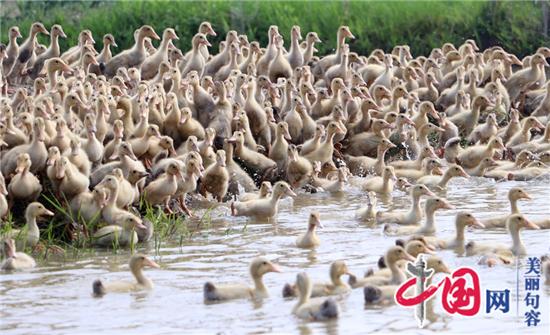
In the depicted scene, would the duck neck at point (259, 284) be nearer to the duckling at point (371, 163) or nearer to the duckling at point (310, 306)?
the duckling at point (310, 306)

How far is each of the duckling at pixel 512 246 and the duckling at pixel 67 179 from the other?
2967 millimetres

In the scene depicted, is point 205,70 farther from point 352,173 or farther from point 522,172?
point 522,172

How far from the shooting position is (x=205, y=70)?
1742cm

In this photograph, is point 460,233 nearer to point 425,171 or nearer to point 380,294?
point 380,294

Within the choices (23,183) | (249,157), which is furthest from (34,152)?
(249,157)

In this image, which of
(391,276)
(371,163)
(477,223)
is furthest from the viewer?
(371,163)

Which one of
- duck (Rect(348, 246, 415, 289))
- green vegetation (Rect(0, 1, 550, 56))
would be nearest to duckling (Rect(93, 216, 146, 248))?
duck (Rect(348, 246, 415, 289))

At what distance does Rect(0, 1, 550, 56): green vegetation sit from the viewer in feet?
72.0

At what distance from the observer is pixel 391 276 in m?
10.3

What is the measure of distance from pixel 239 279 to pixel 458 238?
6.27ft

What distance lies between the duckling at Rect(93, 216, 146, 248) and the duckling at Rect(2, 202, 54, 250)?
43cm

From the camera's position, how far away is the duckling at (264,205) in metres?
13.2

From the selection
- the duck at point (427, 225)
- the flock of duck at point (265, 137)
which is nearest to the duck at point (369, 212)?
the flock of duck at point (265, 137)

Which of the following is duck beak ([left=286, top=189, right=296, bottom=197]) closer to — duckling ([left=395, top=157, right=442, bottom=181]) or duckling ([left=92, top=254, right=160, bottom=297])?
duckling ([left=395, top=157, right=442, bottom=181])
